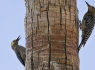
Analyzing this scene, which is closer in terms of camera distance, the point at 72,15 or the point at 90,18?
the point at 72,15

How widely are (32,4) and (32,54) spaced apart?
0.70 metres

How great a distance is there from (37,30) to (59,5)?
1.45 ft

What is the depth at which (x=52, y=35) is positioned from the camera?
3.43m

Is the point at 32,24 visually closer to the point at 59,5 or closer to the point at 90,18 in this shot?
the point at 59,5

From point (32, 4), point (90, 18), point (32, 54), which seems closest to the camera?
point (32, 54)

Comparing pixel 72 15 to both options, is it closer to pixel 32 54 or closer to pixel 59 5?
pixel 59 5

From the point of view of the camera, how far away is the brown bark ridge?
337 centimetres

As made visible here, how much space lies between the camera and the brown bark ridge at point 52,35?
3365 mm

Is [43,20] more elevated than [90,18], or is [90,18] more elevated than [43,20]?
Answer: [43,20]

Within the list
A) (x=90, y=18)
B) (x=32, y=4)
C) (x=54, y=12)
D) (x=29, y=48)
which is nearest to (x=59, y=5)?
(x=54, y=12)

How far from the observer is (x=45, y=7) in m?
3.60

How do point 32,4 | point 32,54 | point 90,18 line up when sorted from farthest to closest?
1. point 90,18
2. point 32,4
3. point 32,54

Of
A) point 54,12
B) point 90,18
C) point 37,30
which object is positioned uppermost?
point 54,12

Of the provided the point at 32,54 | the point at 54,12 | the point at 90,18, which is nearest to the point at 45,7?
the point at 54,12
